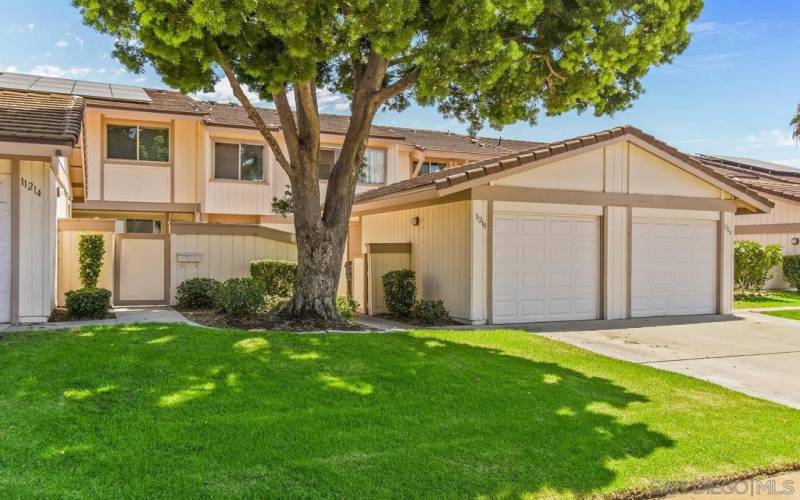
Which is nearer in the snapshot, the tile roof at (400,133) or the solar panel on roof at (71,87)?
the solar panel on roof at (71,87)

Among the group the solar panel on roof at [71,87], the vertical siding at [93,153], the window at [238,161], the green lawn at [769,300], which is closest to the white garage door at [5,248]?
the solar panel on roof at [71,87]

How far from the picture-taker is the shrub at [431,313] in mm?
11727

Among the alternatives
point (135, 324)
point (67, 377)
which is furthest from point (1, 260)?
point (67, 377)

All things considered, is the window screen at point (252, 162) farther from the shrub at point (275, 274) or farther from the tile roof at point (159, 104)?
the shrub at point (275, 274)

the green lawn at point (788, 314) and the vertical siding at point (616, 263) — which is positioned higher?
the vertical siding at point (616, 263)

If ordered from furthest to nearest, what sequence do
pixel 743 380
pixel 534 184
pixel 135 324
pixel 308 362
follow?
1. pixel 534 184
2. pixel 135 324
3. pixel 743 380
4. pixel 308 362

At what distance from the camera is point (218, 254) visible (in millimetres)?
13922

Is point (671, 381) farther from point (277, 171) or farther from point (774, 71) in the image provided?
point (277, 171)

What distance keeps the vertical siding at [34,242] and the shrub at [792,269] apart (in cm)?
2136

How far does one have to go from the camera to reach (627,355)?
910cm

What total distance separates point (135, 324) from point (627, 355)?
7.56 meters

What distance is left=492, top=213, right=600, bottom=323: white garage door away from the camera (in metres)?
12.1

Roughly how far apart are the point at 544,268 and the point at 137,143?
13.1 metres

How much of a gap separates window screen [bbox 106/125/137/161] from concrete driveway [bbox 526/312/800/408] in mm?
13526
